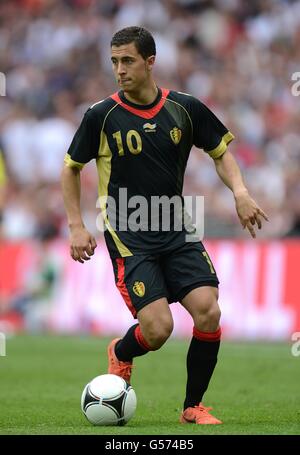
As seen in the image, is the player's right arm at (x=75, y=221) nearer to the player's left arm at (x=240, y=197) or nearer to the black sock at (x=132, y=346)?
the black sock at (x=132, y=346)

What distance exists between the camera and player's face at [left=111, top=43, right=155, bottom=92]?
7277 mm

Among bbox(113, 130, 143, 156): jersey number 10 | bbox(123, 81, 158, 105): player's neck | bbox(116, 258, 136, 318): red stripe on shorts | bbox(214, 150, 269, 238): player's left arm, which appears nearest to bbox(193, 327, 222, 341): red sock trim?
bbox(116, 258, 136, 318): red stripe on shorts

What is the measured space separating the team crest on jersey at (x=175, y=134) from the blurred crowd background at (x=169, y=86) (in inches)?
333

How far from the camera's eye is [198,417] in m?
7.19

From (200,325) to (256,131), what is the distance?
36.8 feet

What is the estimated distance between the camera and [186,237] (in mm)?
7438

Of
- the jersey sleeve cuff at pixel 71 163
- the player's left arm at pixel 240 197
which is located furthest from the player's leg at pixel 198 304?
the jersey sleeve cuff at pixel 71 163

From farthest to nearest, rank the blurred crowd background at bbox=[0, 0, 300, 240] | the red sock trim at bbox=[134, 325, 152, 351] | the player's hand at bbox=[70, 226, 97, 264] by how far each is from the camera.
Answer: the blurred crowd background at bbox=[0, 0, 300, 240] → the red sock trim at bbox=[134, 325, 152, 351] → the player's hand at bbox=[70, 226, 97, 264]

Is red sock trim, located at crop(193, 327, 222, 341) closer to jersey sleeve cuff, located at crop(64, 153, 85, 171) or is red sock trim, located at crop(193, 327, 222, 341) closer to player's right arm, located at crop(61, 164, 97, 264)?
player's right arm, located at crop(61, 164, 97, 264)

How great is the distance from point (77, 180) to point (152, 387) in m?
3.22

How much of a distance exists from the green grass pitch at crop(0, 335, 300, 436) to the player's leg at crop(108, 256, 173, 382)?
1.75ft

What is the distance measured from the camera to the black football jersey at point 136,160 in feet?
24.2
